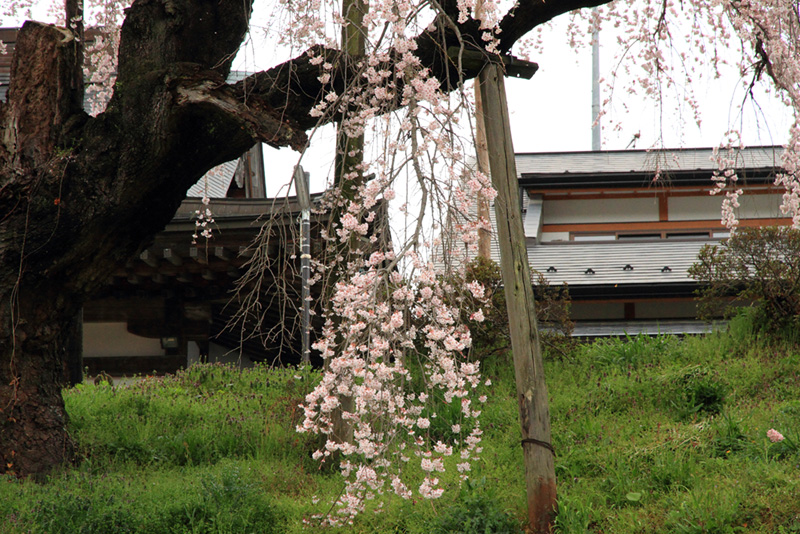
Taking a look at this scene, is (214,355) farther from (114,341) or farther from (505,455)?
(505,455)

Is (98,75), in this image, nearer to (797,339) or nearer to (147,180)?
(147,180)

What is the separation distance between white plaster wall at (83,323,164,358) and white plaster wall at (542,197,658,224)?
25.3 ft

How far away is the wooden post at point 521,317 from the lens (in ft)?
15.5

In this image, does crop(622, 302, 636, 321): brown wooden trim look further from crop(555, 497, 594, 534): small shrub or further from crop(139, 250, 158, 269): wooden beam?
crop(139, 250, 158, 269): wooden beam

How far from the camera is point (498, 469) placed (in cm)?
573

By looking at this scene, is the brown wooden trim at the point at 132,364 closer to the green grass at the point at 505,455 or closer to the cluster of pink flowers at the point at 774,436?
the green grass at the point at 505,455

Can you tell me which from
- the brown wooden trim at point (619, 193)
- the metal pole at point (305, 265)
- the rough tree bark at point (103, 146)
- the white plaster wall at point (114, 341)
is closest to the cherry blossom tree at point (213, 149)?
the rough tree bark at point (103, 146)

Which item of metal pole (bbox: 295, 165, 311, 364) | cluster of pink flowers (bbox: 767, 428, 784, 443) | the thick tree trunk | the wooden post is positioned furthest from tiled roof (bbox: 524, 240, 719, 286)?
the thick tree trunk

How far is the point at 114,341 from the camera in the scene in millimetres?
9859

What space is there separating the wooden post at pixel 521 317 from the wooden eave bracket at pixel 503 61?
85mm

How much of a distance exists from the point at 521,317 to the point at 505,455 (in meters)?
1.74

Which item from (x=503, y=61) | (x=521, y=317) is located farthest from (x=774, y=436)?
(x=503, y=61)

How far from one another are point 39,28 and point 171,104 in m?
1.51

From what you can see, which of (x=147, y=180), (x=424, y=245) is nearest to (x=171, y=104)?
(x=147, y=180)
